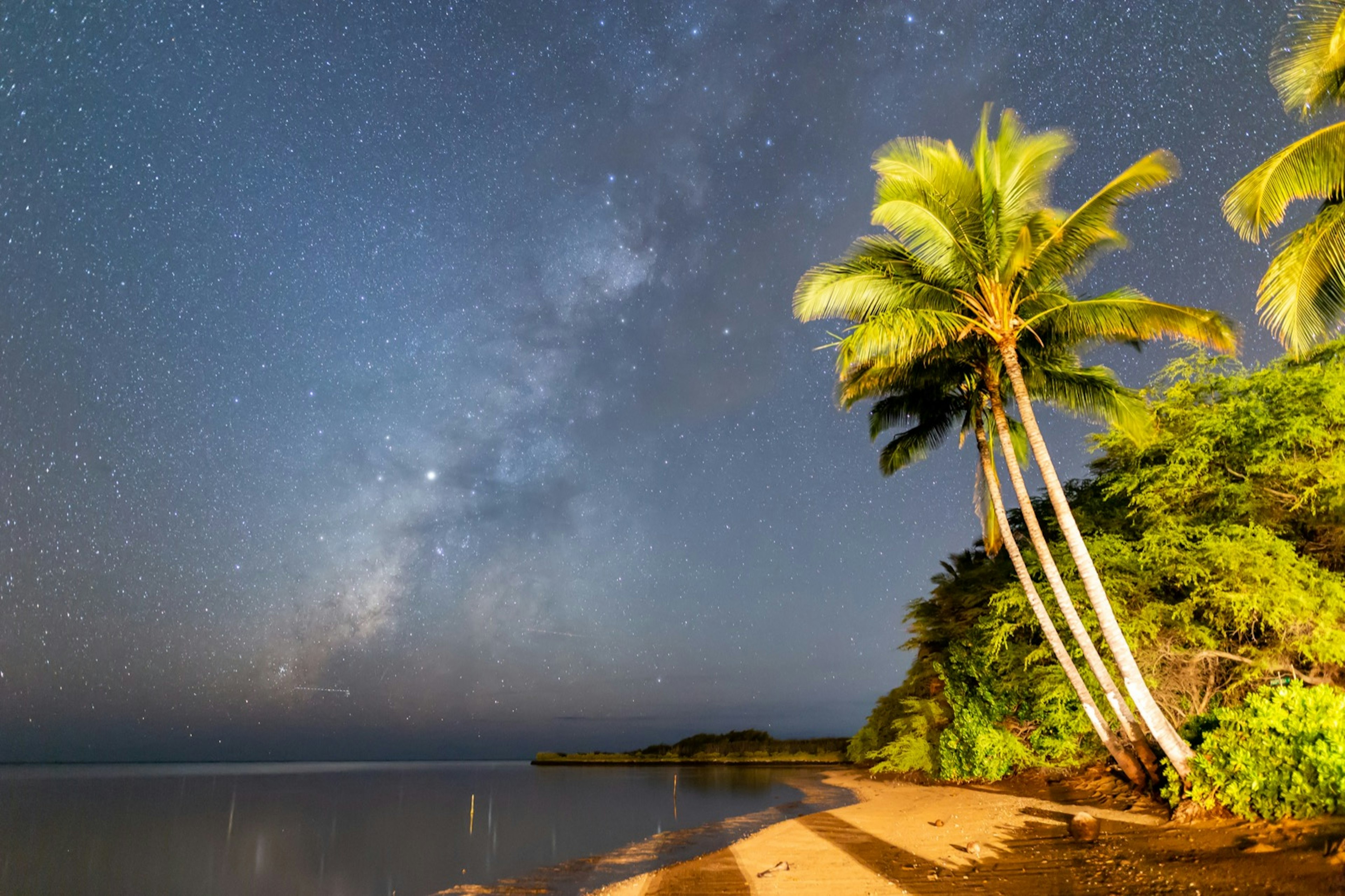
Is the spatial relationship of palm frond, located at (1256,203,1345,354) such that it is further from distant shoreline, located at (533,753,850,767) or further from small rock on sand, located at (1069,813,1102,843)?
distant shoreline, located at (533,753,850,767)

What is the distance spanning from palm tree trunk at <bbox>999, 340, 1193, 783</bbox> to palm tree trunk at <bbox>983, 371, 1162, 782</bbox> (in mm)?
963

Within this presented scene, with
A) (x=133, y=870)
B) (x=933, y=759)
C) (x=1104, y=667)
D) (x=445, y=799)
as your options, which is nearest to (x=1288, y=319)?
(x=1104, y=667)

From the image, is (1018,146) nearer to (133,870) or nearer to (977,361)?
(977,361)

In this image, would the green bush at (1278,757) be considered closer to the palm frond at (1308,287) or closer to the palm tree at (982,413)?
the palm tree at (982,413)

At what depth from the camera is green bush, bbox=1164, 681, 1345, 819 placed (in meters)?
8.17

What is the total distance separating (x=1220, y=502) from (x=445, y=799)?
45.6 metres

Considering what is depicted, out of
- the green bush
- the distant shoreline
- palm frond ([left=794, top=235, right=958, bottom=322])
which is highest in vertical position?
Result: palm frond ([left=794, top=235, right=958, bottom=322])

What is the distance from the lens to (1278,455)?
1504 centimetres

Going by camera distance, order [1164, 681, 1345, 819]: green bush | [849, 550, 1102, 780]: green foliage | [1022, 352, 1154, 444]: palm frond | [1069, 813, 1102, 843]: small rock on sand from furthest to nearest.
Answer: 1. [849, 550, 1102, 780]: green foliage
2. [1022, 352, 1154, 444]: palm frond
3. [1069, 813, 1102, 843]: small rock on sand
4. [1164, 681, 1345, 819]: green bush

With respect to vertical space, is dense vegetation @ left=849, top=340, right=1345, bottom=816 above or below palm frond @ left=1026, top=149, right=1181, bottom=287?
below

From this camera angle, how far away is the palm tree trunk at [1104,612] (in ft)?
39.5

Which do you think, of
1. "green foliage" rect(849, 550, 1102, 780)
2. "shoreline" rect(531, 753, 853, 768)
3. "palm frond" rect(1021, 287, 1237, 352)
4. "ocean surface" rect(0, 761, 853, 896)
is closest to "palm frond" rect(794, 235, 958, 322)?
"palm frond" rect(1021, 287, 1237, 352)

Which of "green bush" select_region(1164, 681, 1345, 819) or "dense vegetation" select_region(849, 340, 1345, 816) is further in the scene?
"dense vegetation" select_region(849, 340, 1345, 816)

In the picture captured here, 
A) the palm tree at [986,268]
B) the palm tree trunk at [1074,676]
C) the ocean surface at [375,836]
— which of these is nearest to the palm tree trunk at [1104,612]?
the palm tree at [986,268]
